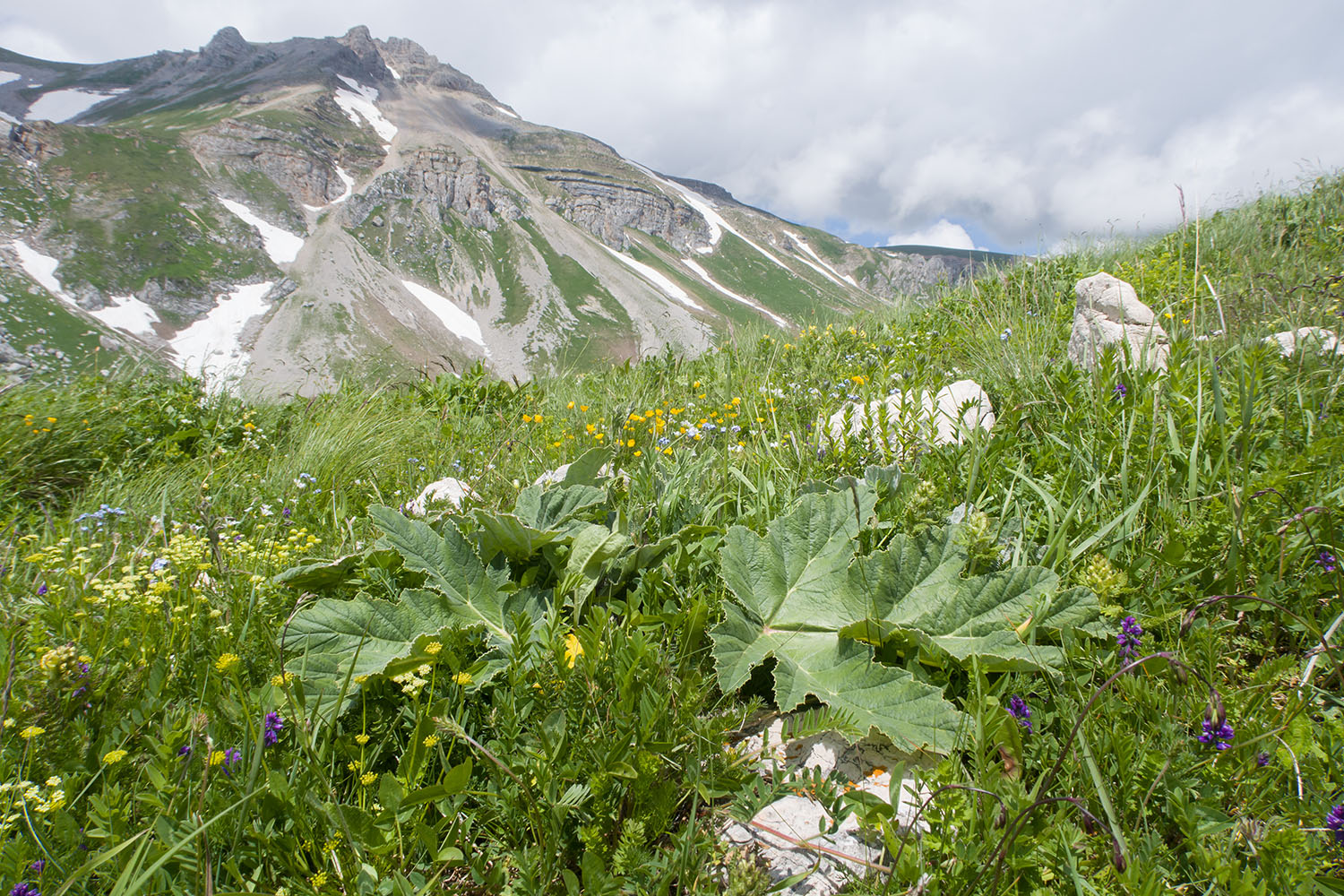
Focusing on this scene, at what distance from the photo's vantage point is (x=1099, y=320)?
4.73 meters

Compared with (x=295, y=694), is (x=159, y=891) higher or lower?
lower

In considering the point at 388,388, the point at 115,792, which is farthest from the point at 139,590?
the point at 388,388

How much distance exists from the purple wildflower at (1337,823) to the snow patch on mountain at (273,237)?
162340 mm

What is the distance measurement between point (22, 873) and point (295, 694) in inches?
20.0

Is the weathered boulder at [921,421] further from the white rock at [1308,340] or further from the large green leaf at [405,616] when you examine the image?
the large green leaf at [405,616]

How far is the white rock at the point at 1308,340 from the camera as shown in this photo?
2875mm

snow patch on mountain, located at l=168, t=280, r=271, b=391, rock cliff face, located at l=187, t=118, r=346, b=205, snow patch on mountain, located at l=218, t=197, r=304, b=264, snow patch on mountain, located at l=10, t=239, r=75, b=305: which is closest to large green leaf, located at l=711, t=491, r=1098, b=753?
snow patch on mountain, located at l=168, t=280, r=271, b=391

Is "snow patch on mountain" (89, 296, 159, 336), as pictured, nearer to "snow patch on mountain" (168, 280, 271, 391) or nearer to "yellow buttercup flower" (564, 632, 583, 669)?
"snow patch on mountain" (168, 280, 271, 391)

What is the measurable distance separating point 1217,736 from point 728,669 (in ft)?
3.62

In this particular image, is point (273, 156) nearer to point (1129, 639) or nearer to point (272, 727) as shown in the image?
point (272, 727)

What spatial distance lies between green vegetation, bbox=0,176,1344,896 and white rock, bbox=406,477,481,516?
22 centimetres

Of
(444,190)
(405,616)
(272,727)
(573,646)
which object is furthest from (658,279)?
(272,727)

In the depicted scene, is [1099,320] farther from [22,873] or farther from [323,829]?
[22,873]

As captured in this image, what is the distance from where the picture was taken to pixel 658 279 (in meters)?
184
